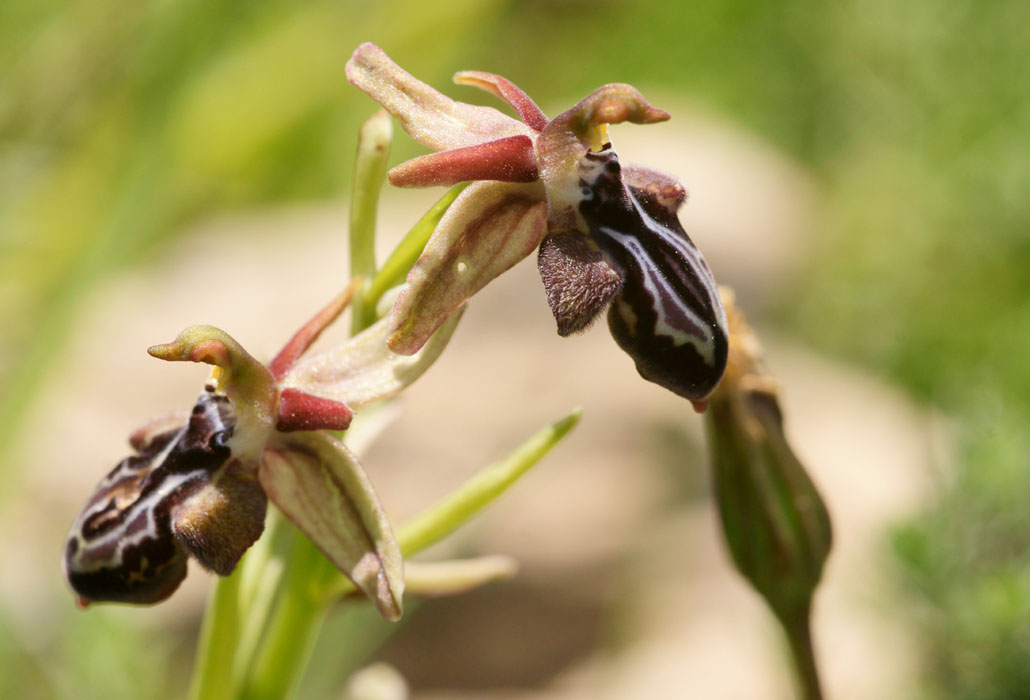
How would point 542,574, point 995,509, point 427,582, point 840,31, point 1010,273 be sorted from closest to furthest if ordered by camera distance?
point 427,582, point 995,509, point 542,574, point 1010,273, point 840,31

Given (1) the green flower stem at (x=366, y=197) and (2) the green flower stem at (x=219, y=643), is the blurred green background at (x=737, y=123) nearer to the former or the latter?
(2) the green flower stem at (x=219, y=643)

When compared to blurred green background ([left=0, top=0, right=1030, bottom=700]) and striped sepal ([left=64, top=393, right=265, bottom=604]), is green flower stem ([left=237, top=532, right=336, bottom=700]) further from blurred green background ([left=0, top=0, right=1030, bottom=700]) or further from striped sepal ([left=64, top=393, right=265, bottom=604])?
blurred green background ([left=0, top=0, right=1030, bottom=700])

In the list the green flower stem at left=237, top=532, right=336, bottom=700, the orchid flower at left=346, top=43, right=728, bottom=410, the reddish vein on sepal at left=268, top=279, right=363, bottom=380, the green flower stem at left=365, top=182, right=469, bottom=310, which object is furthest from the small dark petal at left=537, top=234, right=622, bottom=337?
the green flower stem at left=237, top=532, right=336, bottom=700

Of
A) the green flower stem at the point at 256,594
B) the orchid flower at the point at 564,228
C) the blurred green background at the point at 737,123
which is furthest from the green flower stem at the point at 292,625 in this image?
the blurred green background at the point at 737,123

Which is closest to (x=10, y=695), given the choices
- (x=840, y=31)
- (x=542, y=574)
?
(x=542, y=574)

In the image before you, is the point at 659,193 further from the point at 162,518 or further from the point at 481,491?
the point at 162,518

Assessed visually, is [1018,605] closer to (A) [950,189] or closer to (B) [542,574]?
(B) [542,574]
